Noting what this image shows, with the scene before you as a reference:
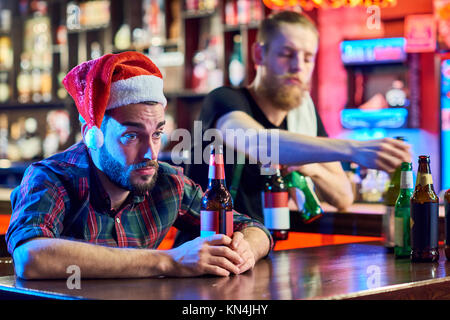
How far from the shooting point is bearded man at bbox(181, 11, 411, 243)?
2.37 metres

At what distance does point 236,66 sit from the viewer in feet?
17.3

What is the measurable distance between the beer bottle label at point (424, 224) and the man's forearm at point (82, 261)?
0.66m

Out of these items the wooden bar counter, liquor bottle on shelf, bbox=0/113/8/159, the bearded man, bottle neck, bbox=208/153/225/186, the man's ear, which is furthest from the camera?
liquor bottle on shelf, bbox=0/113/8/159

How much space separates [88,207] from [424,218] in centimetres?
84

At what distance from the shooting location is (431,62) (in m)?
4.92

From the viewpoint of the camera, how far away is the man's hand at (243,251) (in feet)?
5.12

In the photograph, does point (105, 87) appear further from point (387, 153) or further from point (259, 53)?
point (259, 53)

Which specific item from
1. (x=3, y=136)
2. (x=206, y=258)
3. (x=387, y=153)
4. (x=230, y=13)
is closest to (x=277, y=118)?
(x=387, y=153)

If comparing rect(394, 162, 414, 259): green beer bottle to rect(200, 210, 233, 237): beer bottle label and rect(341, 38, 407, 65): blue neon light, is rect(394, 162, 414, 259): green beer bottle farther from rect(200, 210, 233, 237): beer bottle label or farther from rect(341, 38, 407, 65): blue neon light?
rect(341, 38, 407, 65): blue neon light

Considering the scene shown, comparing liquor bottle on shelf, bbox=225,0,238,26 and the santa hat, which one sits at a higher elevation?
liquor bottle on shelf, bbox=225,0,238,26

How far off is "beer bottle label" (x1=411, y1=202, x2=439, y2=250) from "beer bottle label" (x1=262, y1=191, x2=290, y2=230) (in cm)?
51

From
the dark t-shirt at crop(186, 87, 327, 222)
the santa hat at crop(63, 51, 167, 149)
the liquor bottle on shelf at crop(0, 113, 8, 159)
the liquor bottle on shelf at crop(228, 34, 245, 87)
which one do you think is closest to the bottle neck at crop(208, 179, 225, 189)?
the santa hat at crop(63, 51, 167, 149)

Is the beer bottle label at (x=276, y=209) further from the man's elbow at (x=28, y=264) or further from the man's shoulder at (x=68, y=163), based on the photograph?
the man's elbow at (x=28, y=264)

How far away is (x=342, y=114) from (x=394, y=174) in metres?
2.98
